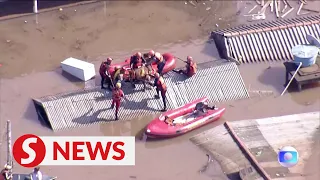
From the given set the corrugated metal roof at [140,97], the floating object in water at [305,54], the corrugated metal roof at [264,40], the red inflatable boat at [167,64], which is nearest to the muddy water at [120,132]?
the corrugated metal roof at [140,97]

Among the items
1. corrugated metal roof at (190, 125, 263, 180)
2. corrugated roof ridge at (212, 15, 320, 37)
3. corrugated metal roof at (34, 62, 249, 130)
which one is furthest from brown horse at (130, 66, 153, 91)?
corrugated roof ridge at (212, 15, 320, 37)

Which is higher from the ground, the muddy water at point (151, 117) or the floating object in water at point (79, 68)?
the floating object in water at point (79, 68)

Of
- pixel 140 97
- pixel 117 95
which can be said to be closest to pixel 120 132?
pixel 117 95

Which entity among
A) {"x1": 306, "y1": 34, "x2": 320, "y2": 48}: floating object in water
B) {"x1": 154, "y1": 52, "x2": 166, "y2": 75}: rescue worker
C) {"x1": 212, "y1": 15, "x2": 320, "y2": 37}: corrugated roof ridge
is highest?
{"x1": 212, "y1": 15, "x2": 320, "y2": 37}: corrugated roof ridge

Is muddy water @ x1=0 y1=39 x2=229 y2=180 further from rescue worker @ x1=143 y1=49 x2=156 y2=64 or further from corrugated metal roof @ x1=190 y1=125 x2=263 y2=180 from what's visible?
rescue worker @ x1=143 y1=49 x2=156 y2=64

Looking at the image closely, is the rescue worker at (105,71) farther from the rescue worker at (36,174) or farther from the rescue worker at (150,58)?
the rescue worker at (36,174)

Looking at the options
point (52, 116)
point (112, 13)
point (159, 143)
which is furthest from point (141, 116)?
point (112, 13)

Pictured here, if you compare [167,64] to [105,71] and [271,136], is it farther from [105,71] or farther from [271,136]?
[271,136]
